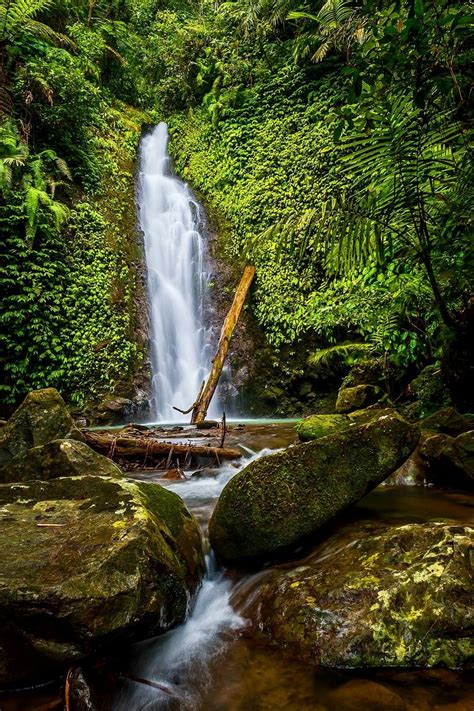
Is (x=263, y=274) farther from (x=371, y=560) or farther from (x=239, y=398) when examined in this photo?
(x=371, y=560)

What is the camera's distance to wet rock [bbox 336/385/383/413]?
6.32 meters

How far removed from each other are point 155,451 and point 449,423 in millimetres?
3113

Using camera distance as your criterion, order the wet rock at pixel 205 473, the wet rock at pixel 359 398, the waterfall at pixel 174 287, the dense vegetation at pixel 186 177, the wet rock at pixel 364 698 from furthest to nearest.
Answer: the waterfall at pixel 174 287, the dense vegetation at pixel 186 177, the wet rock at pixel 359 398, the wet rock at pixel 205 473, the wet rock at pixel 364 698

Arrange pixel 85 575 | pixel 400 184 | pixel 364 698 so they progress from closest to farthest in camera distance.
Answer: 1. pixel 364 698
2. pixel 85 575
3. pixel 400 184

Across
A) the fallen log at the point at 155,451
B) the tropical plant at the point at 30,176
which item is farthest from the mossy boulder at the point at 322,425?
the tropical plant at the point at 30,176

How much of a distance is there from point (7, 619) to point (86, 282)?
9307 millimetres

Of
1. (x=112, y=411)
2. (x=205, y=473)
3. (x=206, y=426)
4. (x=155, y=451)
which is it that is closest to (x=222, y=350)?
(x=206, y=426)

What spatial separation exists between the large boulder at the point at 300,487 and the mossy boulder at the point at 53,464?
1.08 metres

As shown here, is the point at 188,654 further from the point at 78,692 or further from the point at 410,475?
the point at 410,475

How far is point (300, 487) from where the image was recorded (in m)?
2.67

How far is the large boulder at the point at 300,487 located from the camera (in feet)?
8.56

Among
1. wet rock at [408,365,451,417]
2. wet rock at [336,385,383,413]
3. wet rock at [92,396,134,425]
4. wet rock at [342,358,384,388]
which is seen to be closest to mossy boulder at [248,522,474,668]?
wet rock at [408,365,451,417]

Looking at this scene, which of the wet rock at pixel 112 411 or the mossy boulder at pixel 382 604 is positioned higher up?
the wet rock at pixel 112 411

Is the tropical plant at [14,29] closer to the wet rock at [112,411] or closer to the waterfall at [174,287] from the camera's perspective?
the waterfall at [174,287]
